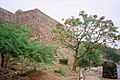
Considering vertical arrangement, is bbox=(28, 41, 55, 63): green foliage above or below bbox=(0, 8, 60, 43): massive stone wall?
below

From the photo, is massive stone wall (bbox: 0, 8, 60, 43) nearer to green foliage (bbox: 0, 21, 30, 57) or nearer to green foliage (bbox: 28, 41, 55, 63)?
green foliage (bbox: 28, 41, 55, 63)

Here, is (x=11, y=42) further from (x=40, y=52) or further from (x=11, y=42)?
(x=40, y=52)

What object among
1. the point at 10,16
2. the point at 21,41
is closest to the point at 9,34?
the point at 21,41

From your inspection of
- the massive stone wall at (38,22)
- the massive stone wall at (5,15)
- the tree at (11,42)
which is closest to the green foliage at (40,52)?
the tree at (11,42)

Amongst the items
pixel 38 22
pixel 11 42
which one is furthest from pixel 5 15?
pixel 11 42

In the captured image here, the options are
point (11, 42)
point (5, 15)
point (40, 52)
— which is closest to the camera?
point (11, 42)

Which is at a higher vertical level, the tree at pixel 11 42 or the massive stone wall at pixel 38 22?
the massive stone wall at pixel 38 22

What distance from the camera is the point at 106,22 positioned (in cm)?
2386

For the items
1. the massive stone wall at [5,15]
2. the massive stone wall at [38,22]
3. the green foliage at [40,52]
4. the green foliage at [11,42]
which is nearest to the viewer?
the green foliage at [11,42]

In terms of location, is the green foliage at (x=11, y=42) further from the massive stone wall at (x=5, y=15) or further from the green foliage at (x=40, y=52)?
the massive stone wall at (x=5, y=15)

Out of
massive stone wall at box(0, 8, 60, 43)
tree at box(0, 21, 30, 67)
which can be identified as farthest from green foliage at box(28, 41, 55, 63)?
massive stone wall at box(0, 8, 60, 43)

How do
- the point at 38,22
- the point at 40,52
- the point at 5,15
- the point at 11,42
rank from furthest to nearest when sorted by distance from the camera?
the point at 38,22 → the point at 5,15 → the point at 40,52 → the point at 11,42

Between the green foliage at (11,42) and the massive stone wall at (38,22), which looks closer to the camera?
the green foliage at (11,42)

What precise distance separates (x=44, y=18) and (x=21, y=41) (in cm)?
2137
